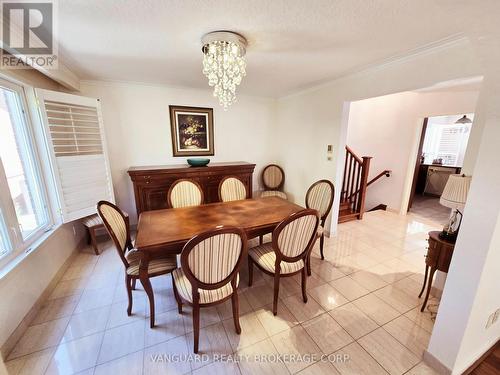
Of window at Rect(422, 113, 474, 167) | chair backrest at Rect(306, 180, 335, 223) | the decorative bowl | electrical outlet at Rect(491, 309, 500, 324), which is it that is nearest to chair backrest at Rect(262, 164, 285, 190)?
the decorative bowl

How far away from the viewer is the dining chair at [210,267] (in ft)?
4.33

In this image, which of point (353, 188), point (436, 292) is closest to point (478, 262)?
point (436, 292)

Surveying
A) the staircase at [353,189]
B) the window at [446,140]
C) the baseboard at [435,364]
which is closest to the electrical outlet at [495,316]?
the baseboard at [435,364]

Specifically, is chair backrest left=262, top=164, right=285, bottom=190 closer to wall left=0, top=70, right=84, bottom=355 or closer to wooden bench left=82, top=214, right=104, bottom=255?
wooden bench left=82, top=214, right=104, bottom=255

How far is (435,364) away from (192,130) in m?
3.95

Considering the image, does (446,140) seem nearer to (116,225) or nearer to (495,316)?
(495,316)

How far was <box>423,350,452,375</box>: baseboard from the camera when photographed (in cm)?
135

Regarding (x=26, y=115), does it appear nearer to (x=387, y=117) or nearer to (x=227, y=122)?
(x=227, y=122)

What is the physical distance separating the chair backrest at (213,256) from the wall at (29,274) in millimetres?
1447

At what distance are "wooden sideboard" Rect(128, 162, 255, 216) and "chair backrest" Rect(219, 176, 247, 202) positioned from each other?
0.65 meters

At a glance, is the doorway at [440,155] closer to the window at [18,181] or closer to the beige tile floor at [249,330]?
the beige tile floor at [249,330]

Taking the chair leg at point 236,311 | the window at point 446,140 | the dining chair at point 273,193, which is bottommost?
the chair leg at point 236,311

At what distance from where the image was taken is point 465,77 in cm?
171

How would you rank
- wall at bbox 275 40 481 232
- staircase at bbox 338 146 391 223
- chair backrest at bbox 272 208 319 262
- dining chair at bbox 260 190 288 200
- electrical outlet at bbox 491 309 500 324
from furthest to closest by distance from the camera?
dining chair at bbox 260 190 288 200, staircase at bbox 338 146 391 223, wall at bbox 275 40 481 232, chair backrest at bbox 272 208 319 262, electrical outlet at bbox 491 309 500 324
